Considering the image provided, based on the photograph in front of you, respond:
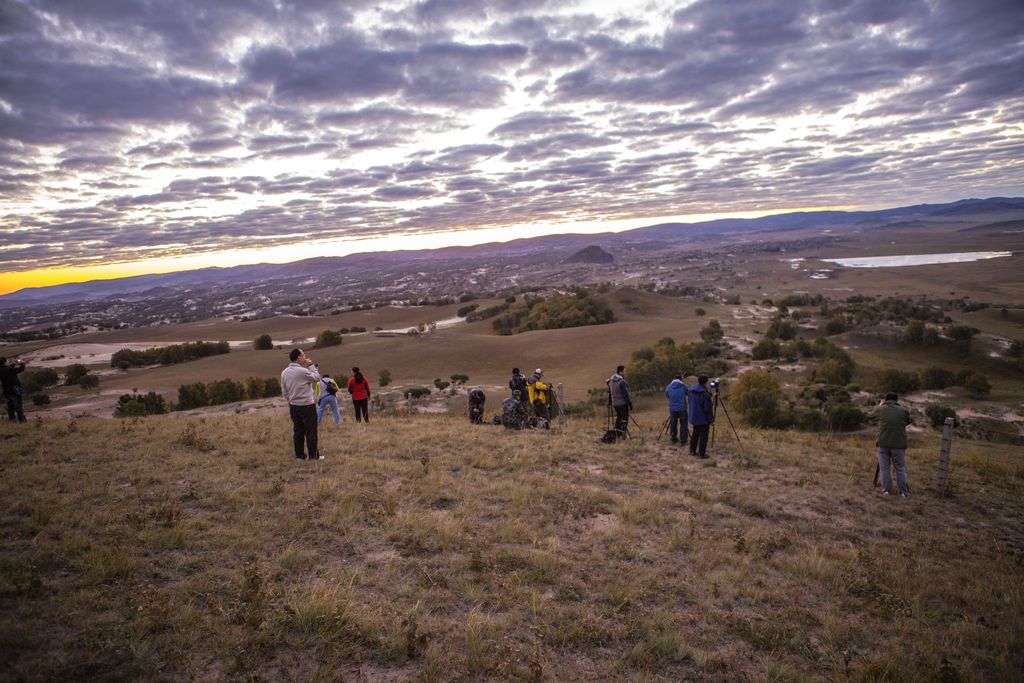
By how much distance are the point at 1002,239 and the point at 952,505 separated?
791ft

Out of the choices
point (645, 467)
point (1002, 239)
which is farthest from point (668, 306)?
point (1002, 239)

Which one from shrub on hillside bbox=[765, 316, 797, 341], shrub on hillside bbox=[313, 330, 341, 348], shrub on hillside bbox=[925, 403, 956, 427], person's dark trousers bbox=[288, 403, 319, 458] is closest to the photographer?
person's dark trousers bbox=[288, 403, 319, 458]

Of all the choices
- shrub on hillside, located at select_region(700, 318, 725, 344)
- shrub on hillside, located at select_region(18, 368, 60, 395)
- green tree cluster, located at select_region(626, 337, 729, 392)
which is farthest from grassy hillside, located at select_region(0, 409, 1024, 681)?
shrub on hillside, located at select_region(18, 368, 60, 395)

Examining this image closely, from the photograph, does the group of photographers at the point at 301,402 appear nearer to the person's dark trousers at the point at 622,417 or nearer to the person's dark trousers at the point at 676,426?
the person's dark trousers at the point at 622,417

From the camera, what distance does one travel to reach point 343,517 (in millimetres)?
7523

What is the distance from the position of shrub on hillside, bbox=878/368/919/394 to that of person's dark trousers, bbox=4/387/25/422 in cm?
4000

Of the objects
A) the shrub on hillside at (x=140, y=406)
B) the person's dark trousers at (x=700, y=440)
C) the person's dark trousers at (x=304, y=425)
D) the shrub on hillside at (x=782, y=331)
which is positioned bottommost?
the shrub on hillside at (x=782, y=331)

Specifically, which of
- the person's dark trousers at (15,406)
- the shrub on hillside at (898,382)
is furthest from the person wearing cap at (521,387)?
the shrub on hillside at (898,382)

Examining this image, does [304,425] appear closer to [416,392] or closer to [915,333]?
[416,392]

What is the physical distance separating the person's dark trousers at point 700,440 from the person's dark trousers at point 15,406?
17463 millimetres

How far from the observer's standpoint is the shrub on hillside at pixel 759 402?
2620 cm

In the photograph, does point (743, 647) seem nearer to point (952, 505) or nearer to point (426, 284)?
point (952, 505)

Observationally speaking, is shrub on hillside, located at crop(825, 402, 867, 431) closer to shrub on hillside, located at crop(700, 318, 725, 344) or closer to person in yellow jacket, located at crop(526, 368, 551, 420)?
person in yellow jacket, located at crop(526, 368, 551, 420)

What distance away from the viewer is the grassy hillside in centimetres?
457
